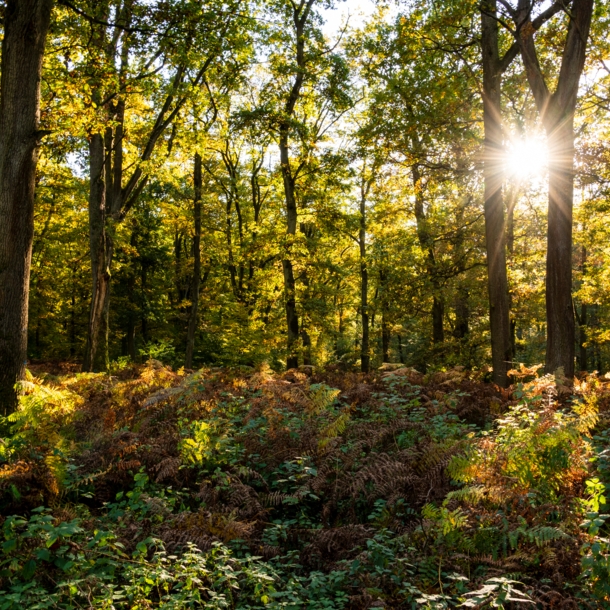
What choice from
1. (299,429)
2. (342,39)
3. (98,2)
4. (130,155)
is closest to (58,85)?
(98,2)

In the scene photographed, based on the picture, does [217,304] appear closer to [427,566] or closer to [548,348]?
[548,348]

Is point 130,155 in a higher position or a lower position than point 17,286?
higher

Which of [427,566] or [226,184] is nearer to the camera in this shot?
[427,566]

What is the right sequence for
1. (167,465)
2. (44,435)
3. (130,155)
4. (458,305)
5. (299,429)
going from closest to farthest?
(167,465), (44,435), (299,429), (130,155), (458,305)

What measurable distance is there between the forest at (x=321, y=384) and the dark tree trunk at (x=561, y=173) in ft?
0.14

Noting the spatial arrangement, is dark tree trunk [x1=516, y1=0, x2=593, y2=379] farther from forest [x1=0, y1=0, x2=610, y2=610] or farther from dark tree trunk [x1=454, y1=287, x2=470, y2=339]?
dark tree trunk [x1=454, y1=287, x2=470, y2=339]

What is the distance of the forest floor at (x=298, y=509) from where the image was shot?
2920 millimetres

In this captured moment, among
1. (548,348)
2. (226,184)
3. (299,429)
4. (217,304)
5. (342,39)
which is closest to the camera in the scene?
(299,429)

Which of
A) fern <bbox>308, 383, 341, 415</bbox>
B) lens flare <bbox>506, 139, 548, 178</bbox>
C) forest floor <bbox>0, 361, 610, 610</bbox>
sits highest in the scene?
lens flare <bbox>506, 139, 548, 178</bbox>

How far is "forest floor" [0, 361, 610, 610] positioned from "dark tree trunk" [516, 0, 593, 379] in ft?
9.54

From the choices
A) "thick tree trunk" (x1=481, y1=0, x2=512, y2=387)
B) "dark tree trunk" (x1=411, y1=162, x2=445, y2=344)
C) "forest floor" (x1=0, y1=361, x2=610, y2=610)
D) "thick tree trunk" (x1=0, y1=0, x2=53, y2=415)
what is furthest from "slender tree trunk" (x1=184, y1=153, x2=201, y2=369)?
"forest floor" (x1=0, y1=361, x2=610, y2=610)

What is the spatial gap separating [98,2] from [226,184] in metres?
17.2

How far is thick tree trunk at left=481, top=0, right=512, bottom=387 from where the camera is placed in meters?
10.0

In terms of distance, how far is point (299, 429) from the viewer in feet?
18.6
